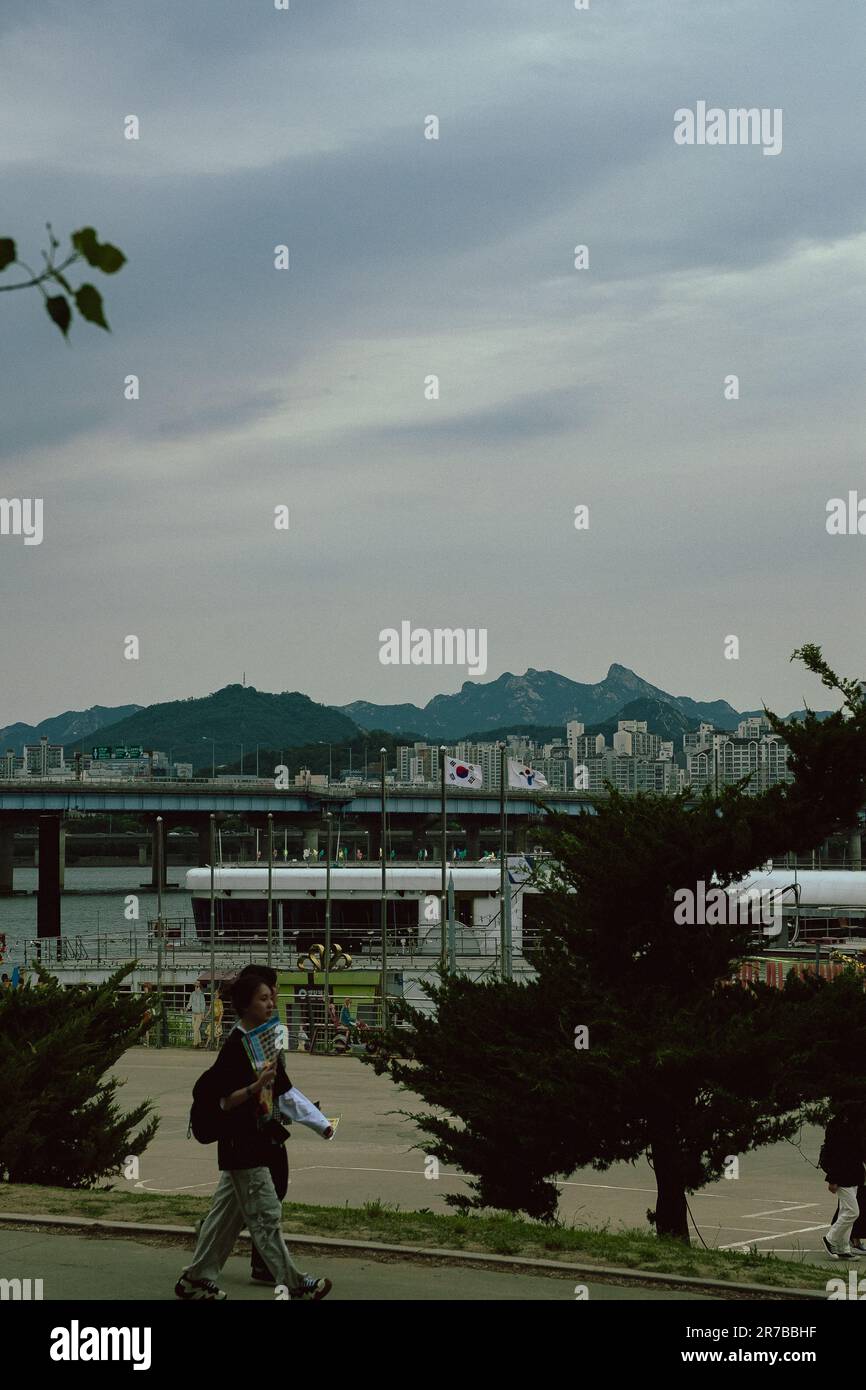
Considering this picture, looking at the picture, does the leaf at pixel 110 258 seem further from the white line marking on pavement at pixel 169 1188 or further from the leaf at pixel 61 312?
the white line marking on pavement at pixel 169 1188

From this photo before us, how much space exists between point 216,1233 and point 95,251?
686 cm

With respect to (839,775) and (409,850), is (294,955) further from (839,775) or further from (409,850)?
(409,850)

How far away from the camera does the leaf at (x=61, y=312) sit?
471 centimetres

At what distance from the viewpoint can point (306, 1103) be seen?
9891mm

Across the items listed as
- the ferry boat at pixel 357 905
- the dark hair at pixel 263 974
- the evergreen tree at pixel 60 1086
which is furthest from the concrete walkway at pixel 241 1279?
the ferry boat at pixel 357 905

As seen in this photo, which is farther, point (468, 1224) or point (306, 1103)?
point (468, 1224)

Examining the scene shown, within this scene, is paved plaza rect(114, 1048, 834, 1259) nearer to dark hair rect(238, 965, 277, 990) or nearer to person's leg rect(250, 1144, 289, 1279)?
person's leg rect(250, 1144, 289, 1279)

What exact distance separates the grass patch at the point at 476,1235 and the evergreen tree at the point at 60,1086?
4.48 ft

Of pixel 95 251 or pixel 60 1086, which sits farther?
pixel 60 1086

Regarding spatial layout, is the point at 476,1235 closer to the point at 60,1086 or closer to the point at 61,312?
the point at 60,1086

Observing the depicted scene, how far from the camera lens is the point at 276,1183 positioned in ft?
33.2

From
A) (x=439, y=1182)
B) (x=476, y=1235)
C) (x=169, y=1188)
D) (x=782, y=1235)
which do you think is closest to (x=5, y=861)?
(x=439, y=1182)

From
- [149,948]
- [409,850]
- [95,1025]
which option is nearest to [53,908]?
[149,948]
